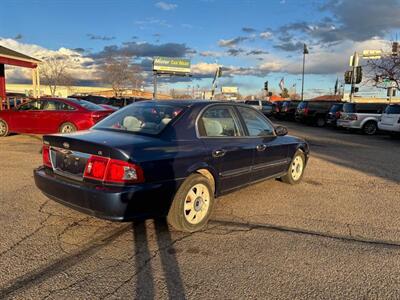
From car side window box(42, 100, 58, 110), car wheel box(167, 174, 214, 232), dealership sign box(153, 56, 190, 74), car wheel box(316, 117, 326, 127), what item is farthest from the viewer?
dealership sign box(153, 56, 190, 74)

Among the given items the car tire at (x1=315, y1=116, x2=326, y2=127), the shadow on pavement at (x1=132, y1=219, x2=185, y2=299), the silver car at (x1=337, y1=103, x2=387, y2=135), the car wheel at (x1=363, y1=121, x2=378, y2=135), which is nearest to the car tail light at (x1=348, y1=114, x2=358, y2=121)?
the silver car at (x1=337, y1=103, x2=387, y2=135)

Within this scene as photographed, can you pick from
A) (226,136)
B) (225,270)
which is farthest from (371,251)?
(226,136)

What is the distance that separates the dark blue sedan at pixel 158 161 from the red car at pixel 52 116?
7.17 meters

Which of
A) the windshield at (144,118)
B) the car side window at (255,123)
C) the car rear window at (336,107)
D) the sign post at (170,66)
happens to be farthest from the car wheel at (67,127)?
the sign post at (170,66)

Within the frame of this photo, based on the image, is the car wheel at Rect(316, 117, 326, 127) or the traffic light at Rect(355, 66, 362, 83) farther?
the traffic light at Rect(355, 66, 362, 83)

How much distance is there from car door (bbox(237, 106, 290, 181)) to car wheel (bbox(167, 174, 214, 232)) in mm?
1171

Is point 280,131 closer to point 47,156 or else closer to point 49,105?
point 47,156

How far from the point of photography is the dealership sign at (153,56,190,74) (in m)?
58.3

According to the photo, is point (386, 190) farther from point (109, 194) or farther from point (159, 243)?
point (109, 194)

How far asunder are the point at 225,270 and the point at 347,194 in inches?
149

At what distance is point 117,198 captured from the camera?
12.7 feet

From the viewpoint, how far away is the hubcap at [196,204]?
4.55 m

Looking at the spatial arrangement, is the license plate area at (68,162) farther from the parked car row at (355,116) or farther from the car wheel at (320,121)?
the car wheel at (320,121)

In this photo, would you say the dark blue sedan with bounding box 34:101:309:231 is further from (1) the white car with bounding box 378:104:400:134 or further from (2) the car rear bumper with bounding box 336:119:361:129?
(2) the car rear bumper with bounding box 336:119:361:129
